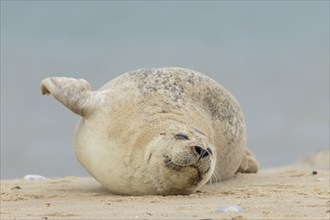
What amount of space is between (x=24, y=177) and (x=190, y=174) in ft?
17.4

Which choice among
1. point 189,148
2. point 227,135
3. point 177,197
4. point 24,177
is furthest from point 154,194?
point 24,177

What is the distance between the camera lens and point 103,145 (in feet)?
21.1

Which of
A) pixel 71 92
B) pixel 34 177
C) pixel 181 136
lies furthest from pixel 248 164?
pixel 181 136

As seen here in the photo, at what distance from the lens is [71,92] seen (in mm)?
6812

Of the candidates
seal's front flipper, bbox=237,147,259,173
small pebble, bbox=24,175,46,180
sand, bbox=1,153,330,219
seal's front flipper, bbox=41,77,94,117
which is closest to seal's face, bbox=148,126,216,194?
sand, bbox=1,153,330,219

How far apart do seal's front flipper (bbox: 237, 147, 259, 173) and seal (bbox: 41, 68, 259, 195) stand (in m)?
1.18

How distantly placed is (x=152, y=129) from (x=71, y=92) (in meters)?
1.06

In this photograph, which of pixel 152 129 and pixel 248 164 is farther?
pixel 248 164

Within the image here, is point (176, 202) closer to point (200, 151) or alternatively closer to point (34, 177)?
point (200, 151)

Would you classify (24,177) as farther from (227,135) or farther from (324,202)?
(324,202)

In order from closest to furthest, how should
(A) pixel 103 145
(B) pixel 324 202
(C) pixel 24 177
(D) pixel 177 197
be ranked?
(B) pixel 324 202, (D) pixel 177 197, (A) pixel 103 145, (C) pixel 24 177

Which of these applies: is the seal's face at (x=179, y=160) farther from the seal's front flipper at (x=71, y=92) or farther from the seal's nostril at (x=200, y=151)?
the seal's front flipper at (x=71, y=92)

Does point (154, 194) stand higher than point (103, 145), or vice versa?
point (103, 145)

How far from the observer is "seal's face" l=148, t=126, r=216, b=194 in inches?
225
